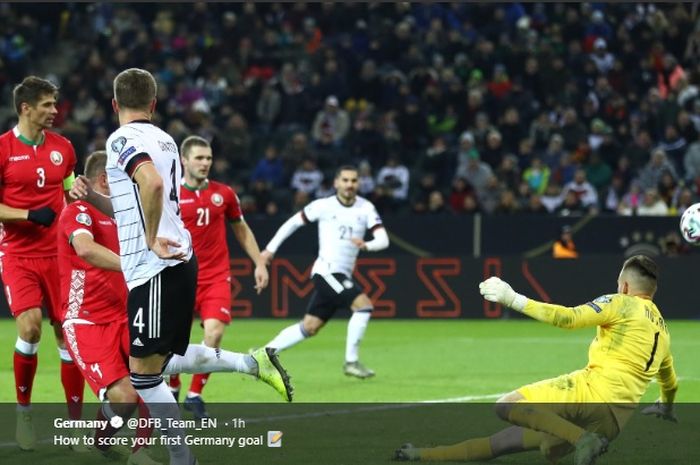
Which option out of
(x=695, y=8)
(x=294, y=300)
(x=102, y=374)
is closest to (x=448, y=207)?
(x=294, y=300)

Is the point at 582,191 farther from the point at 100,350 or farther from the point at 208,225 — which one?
the point at 100,350

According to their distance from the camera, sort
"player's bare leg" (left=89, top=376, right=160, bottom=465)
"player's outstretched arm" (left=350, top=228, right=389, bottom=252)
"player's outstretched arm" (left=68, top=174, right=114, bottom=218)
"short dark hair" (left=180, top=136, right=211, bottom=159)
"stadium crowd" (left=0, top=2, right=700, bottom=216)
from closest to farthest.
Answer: "player's bare leg" (left=89, top=376, right=160, bottom=465) < "player's outstretched arm" (left=68, top=174, right=114, bottom=218) < "short dark hair" (left=180, top=136, right=211, bottom=159) < "player's outstretched arm" (left=350, top=228, right=389, bottom=252) < "stadium crowd" (left=0, top=2, right=700, bottom=216)

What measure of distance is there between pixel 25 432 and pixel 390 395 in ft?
13.1

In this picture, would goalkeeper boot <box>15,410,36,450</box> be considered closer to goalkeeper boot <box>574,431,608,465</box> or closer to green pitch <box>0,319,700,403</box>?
green pitch <box>0,319,700,403</box>

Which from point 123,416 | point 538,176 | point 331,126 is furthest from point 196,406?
point 331,126

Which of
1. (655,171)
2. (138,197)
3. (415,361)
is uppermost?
(138,197)

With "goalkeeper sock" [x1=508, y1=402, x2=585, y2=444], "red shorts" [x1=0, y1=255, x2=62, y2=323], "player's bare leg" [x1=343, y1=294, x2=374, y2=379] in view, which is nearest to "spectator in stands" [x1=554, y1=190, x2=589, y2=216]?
"player's bare leg" [x1=343, y1=294, x2=374, y2=379]

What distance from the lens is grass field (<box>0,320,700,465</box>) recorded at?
855 centimetres

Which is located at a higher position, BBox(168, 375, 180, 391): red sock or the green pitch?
BBox(168, 375, 180, 391): red sock

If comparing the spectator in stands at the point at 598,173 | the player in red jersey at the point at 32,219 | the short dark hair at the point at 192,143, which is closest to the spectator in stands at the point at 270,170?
the spectator in stands at the point at 598,173

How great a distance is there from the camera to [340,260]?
46.7ft

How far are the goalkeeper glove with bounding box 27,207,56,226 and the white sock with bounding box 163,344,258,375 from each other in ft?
5.52

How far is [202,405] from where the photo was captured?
34.8 ft

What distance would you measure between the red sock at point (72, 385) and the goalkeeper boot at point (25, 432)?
0.92 feet
